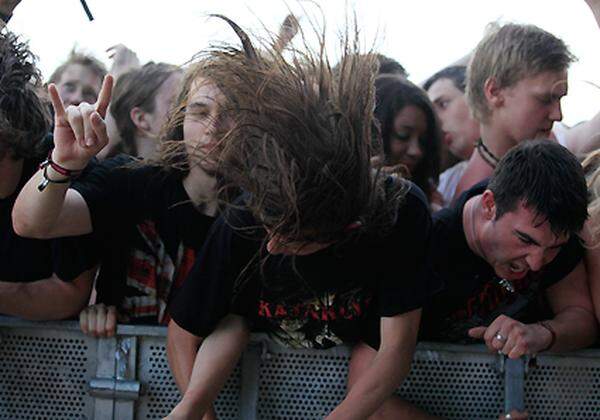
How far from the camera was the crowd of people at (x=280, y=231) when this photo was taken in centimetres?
Answer: 292

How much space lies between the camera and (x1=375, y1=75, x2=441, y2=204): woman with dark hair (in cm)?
412

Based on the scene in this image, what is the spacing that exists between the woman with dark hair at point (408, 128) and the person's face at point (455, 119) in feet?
2.17

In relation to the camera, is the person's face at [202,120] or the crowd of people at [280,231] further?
the person's face at [202,120]

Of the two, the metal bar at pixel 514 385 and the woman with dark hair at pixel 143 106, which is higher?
the woman with dark hair at pixel 143 106

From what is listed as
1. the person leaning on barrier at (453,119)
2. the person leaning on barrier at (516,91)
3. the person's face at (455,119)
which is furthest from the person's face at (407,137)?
the person's face at (455,119)

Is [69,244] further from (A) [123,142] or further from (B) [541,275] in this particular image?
(B) [541,275]

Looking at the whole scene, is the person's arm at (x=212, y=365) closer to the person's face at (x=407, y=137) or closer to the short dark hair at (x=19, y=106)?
the short dark hair at (x=19, y=106)

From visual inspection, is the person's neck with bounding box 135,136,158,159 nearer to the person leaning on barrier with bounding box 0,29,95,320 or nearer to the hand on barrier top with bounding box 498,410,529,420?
the person leaning on barrier with bounding box 0,29,95,320

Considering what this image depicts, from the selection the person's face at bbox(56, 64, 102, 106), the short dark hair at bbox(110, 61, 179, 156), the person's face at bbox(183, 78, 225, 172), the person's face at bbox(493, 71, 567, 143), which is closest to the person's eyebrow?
Result: the person's face at bbox(183, 78, 225, 172)

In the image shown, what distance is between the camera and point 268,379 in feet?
10.6

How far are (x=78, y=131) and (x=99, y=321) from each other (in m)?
0.61

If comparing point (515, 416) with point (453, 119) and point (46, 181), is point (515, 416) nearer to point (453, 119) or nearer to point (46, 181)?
point (46, 181)

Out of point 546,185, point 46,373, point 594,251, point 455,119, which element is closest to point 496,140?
point 455,119

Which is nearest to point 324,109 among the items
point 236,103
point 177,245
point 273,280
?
point 236,103
